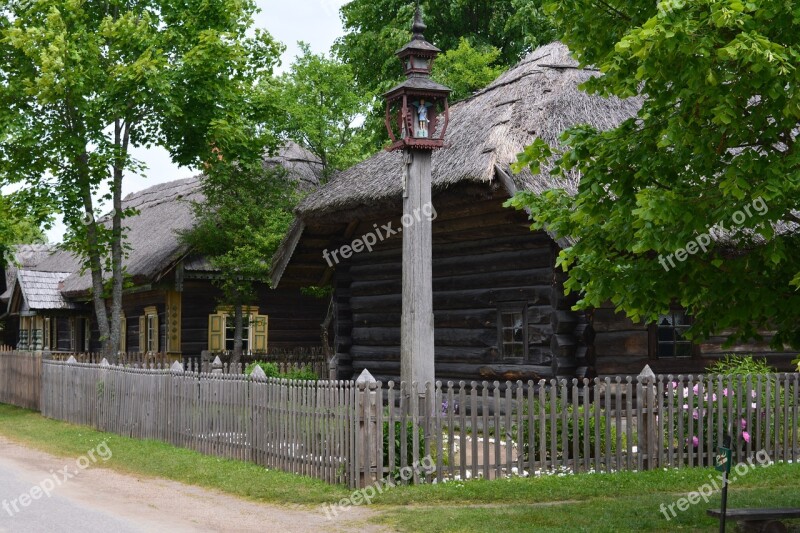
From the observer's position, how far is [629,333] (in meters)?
Answer: 16.1

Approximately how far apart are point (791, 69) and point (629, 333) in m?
9.76

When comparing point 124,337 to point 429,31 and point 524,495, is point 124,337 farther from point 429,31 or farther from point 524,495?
point 524,495

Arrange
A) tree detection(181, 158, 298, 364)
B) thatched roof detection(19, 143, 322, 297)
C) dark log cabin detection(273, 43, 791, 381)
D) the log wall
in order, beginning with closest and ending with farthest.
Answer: dark log cabin detection(273, 43, 791, 381)
the log wall
tree detection(181, 158, 298, 364)
thatched roof detection(19, 143, 322, 297)

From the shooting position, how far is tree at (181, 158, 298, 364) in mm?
25219

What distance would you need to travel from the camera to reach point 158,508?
1030cm

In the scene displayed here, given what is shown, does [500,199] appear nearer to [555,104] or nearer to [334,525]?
[555,104]

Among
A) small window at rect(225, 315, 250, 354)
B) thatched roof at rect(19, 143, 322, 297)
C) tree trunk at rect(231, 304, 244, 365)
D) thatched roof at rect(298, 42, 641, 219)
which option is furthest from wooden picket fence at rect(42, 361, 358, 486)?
small window at rect(225, 315, 250, 354)

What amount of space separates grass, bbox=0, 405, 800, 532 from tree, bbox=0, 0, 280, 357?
1114 cm

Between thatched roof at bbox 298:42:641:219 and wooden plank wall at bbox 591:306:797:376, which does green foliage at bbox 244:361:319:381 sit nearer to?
thatched roof at bbox 298:42:641:219

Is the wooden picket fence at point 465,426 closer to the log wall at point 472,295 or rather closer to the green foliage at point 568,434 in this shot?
the green foliage at point 568,434

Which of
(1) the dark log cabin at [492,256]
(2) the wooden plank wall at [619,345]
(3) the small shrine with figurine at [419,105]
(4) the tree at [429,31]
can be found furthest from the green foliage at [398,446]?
(4) the tree at [429,31]

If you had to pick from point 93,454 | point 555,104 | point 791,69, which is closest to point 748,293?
point 791,69

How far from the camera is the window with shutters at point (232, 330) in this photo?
28.9 m

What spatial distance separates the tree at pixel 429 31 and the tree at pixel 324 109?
1.82 metres
